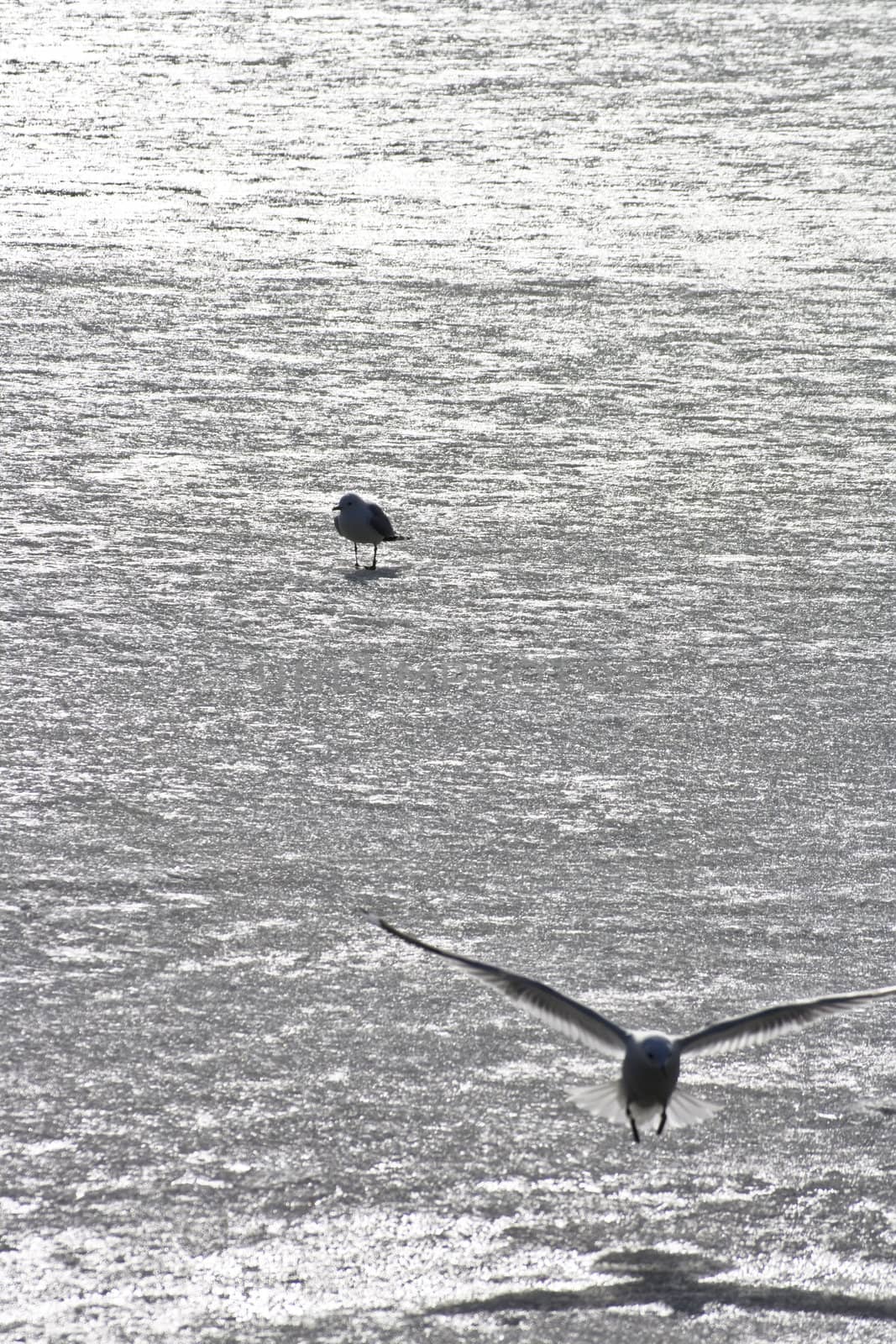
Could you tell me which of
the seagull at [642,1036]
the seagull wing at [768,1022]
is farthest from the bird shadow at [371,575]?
the seagull wing at [768,1022]

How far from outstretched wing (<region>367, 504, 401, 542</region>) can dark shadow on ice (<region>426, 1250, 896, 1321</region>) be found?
13.5ft

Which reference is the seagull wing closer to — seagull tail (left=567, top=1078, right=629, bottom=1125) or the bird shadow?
seagull tail (left=567, top=1078, right=629, bottom=1125)

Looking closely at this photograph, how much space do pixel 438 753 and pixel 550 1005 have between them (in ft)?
7.51

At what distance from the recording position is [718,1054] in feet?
13.8

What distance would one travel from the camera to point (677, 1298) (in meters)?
3.42

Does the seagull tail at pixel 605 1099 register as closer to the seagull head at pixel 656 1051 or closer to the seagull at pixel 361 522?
the seagull head at pixel 656 1051

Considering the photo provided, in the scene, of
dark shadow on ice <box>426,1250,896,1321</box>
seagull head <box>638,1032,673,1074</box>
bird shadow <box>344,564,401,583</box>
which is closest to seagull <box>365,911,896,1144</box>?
seagull head <box>638,1032,673,1074</box>

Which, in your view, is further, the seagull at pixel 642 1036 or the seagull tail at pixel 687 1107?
the seagull tail at pixel 687 1107

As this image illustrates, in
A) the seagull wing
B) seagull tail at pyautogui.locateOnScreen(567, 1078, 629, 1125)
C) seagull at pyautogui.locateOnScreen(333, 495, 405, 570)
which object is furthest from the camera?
seagull at pyautogui.locateOnScreen(333, 495, 405, 570)

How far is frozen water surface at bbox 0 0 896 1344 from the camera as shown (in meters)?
3.58

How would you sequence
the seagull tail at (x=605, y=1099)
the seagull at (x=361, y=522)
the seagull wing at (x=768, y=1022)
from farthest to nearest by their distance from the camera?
the seagull at (x=361, y=522) < the seagull tail at (x=605, y=1099) < the seagull wing at (x=768, y=1022)

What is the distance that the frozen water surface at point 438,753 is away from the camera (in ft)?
11.8

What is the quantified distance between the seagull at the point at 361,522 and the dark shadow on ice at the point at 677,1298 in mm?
4101

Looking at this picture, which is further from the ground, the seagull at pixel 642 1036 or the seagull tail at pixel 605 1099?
the seagull at pixel 642 1036
